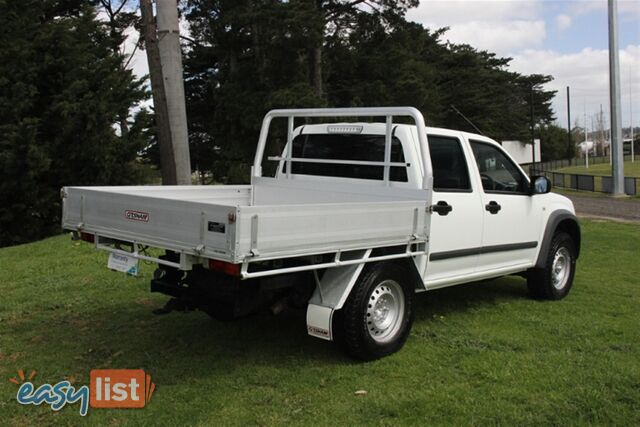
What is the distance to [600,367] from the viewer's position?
15.5 ft

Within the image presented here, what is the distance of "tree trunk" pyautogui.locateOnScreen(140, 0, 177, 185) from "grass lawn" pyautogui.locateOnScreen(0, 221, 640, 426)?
5.56 metres

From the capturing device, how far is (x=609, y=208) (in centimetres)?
2139

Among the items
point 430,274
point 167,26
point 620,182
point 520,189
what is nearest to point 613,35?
point 620,182

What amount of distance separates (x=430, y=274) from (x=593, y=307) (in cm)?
244

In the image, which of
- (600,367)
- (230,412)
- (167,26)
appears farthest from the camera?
(167,26)

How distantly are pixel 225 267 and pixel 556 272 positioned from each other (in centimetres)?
481

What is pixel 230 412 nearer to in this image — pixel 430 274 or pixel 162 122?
pixel 430 274

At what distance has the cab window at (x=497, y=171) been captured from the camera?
6.22 metres

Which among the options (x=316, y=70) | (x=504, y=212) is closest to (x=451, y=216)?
(x=504, y=212)

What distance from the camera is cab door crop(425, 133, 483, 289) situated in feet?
17.9

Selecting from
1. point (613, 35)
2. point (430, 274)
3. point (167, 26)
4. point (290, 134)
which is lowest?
point (430, 274)

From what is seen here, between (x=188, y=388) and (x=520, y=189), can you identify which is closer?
(x=188, y=388)

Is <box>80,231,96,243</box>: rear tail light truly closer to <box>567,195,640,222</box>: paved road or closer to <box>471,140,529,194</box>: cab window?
<box>471,140,529,194</box>: cab window

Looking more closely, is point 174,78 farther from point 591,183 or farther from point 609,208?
point 591,183
